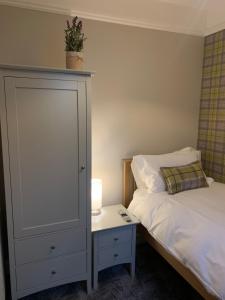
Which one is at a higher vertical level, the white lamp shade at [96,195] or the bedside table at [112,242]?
the white lamp shade at [96,195]

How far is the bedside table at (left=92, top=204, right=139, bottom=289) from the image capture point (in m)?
1.93

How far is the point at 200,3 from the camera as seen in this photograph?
2525 millimetres

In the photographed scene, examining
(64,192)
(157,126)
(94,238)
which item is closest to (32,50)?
(64,192)

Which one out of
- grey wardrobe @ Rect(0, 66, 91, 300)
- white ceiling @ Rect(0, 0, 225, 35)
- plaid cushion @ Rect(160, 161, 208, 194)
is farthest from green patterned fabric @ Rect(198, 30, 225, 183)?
grey wardrobe @ Rect(0, 66, 91, 300)

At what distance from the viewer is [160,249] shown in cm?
199

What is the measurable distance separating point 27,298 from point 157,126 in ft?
6.66

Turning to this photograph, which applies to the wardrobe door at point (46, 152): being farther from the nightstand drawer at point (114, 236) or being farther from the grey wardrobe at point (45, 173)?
the nightstand drawer at point (114, 236)

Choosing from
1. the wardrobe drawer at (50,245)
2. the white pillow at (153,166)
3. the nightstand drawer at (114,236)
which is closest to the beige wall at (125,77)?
the white pillow at (153,166)

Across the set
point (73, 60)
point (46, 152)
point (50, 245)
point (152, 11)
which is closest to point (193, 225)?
point (50, 245)

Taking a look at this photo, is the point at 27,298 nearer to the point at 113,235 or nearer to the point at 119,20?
the point at 113,235

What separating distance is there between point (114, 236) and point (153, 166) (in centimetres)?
77

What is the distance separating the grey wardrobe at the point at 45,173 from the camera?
153 centimetres

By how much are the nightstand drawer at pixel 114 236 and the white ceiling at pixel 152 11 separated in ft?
6.38

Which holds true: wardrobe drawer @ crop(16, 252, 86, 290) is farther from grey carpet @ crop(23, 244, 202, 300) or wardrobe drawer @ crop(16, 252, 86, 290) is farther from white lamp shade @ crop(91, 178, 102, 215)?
white lamp shade @ crop(91, 178, 102, 215)
